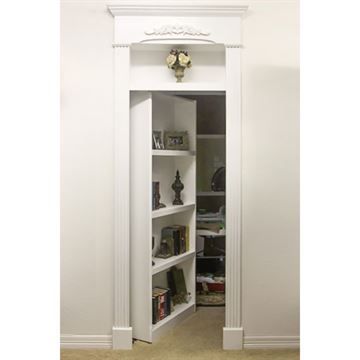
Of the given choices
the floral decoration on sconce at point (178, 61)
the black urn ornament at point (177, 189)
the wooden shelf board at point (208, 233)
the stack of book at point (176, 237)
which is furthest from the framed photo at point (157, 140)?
the wooden shelf board at point (208, 233)

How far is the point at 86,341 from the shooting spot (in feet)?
9.76

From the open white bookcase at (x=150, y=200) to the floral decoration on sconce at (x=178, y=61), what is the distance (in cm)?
26

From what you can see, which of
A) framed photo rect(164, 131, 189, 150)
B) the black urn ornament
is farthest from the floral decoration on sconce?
the black urn ornament

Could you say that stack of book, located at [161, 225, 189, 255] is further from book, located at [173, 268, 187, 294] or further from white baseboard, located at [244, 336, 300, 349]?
white baseboard, located at [244, 336, 300, 349]

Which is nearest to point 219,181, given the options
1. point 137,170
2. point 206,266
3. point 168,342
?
point 206,266

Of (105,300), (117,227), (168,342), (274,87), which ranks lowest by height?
(168,342)

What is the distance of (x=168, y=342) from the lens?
122 inches

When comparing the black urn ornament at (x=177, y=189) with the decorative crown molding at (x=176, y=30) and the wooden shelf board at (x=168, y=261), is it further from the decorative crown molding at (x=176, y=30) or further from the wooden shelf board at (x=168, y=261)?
the decorative crown molding at (x=176, y=30)

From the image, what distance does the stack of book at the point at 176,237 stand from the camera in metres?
3.60
